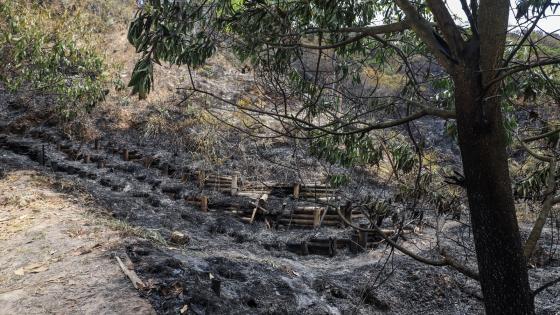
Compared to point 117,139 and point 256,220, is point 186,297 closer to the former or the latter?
point 256,220

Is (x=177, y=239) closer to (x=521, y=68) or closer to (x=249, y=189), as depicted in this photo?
(x=249, y=189)

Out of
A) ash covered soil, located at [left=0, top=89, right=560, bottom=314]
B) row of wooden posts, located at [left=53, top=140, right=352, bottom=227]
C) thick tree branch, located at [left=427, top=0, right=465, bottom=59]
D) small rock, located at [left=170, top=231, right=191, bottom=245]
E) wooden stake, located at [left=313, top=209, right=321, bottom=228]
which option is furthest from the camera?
row of wooden posts, located at [left=53, top=140, right=352, bottom=227]

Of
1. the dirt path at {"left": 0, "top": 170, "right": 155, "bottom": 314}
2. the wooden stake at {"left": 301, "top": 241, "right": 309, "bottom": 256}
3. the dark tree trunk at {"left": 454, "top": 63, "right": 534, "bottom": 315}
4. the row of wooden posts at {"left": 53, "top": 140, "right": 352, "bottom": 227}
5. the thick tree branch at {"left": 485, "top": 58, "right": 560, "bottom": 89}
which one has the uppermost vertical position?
the thick tree branch at {"left": 485, "top": 58, "right": 560, "bottom": 89}

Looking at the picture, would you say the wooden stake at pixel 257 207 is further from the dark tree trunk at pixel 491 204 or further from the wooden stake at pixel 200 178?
the dark tree trunk at pixel 491 204

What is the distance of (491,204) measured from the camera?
2258 millimetres

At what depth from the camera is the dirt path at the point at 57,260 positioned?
4.04 m

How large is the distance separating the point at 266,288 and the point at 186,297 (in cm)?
141

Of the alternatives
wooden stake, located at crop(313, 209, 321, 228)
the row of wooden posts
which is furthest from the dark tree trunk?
wooden stake, located at crop(313, 209, 321, 228)

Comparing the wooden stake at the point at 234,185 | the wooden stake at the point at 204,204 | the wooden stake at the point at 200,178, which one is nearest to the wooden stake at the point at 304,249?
the wooden stake at the point at 204,204

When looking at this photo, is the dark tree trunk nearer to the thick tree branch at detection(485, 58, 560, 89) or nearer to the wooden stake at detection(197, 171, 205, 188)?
the thick tree branch at detection(485, 58, 560, 89)

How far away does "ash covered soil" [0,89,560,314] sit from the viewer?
183 inches

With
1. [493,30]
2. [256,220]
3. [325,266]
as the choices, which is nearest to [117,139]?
[256,220]

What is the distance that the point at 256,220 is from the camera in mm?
9547

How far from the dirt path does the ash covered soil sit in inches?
9.6
